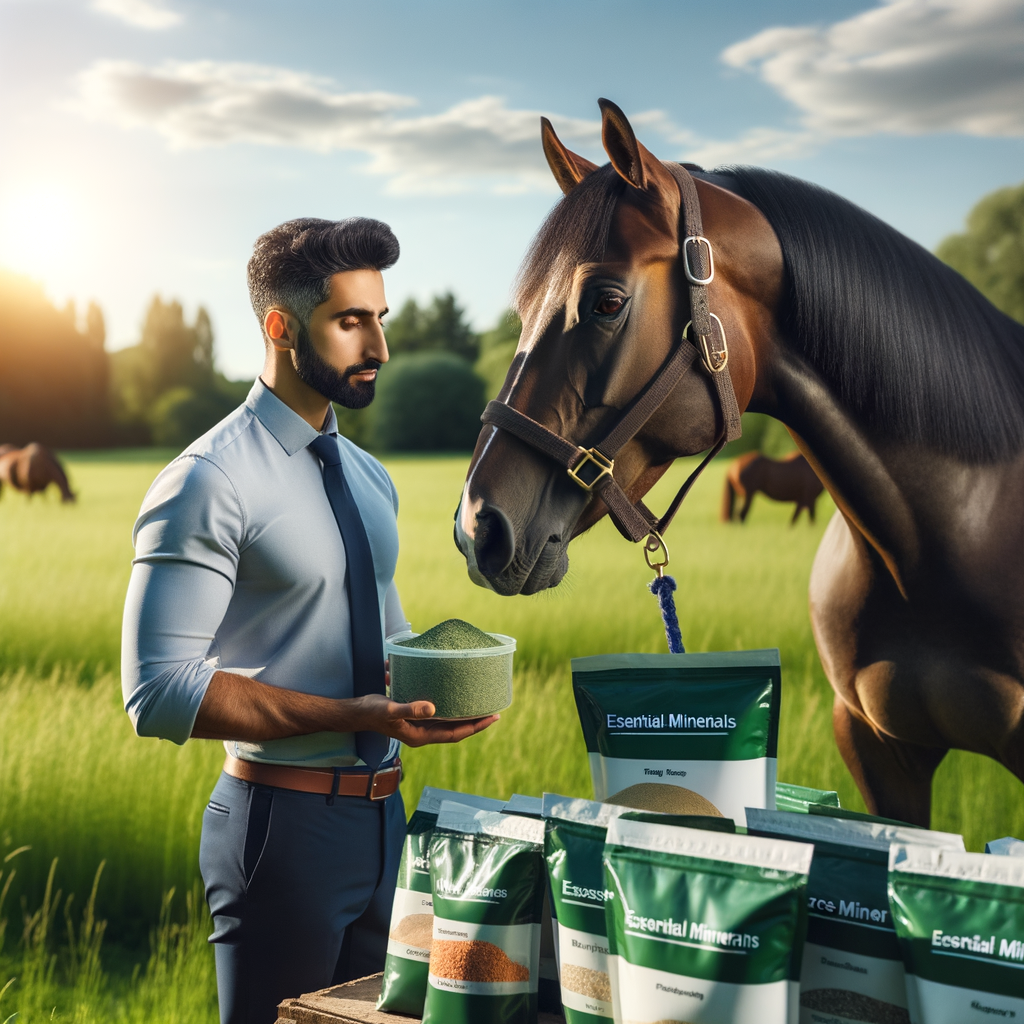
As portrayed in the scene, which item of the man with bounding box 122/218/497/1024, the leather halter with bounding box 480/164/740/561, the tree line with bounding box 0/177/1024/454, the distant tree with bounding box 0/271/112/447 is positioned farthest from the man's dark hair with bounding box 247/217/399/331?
the distant tree with bounding box 0/271/112/447

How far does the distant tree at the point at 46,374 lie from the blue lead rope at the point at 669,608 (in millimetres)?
46439

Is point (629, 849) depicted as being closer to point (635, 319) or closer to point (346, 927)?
point (635, 319)

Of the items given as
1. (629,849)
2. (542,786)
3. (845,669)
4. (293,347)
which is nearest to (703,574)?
(542,786)

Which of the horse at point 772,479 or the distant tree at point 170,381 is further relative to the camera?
the distant tree at point 170,381

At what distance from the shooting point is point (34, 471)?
59.1 ft

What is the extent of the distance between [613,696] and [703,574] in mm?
6865

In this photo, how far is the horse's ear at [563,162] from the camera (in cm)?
181

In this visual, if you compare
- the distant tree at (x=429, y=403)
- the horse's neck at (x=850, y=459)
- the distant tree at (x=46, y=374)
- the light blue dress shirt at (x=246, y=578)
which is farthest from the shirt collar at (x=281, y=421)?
the distant tree at (x=46, y=374)

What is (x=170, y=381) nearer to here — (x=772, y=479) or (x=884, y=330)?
(x=772, y=479)

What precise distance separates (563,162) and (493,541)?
843 mm

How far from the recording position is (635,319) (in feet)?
5.34

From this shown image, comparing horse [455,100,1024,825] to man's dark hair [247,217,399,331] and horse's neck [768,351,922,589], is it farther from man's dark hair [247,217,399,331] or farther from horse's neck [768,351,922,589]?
man's dark hair [247,217,399,331]

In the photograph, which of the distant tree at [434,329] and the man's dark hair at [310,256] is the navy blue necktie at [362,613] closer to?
the man's dark hair at [310,256]

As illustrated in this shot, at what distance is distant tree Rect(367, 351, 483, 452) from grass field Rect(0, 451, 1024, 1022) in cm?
3070
